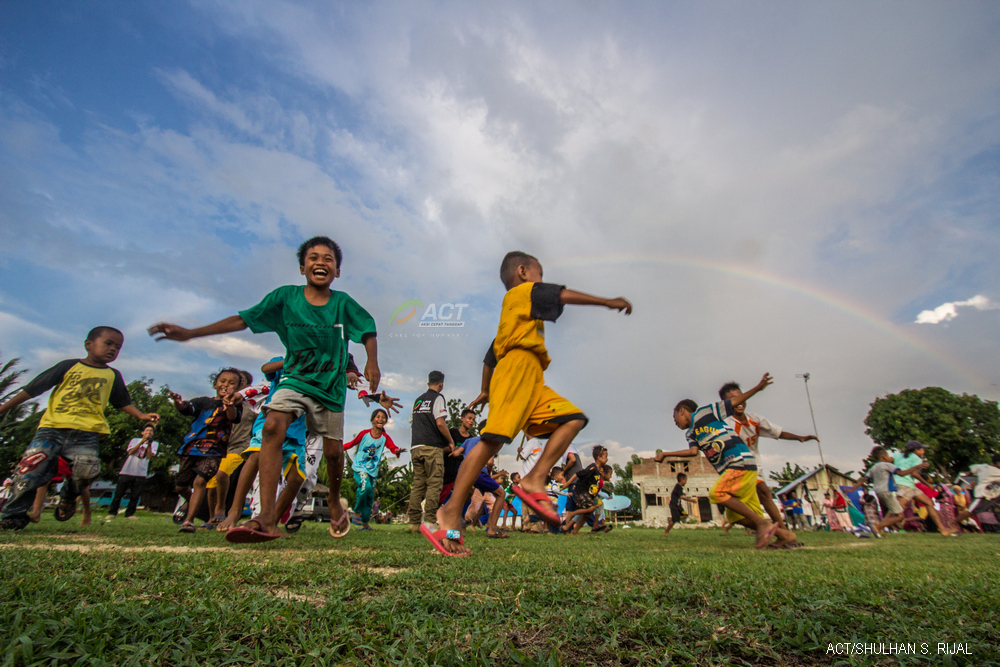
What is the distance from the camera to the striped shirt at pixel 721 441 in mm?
6207

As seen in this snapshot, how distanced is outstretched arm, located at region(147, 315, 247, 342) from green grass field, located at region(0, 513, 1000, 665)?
6.61ft

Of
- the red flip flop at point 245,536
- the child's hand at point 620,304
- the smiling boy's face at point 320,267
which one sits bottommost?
the red flip flop at point 245,536

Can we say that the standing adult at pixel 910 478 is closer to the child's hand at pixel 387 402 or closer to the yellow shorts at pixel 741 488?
the yellow shorts at pixel 741 488

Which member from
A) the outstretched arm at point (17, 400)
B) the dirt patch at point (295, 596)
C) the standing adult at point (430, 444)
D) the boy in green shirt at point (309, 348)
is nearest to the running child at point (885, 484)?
the standing adult at point (430, 444)

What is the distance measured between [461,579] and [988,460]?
4771 cm

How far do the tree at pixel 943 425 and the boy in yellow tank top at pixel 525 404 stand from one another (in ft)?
146

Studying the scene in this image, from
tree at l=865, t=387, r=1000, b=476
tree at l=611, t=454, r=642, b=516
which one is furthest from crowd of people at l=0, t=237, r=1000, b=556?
tree at l=611, t=454, r=642, b=516

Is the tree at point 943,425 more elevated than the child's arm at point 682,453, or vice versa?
the tree at point 943,425

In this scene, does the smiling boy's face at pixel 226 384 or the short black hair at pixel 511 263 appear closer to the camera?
the short black hair at pixel 511 263

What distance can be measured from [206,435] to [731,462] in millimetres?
6769

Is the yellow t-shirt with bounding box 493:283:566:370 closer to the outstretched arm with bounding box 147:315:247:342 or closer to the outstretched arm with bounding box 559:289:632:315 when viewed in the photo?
the outstretched arm with bounding box 559:289:632:315

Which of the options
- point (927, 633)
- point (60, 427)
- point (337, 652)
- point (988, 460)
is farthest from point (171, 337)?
point (988, 460)

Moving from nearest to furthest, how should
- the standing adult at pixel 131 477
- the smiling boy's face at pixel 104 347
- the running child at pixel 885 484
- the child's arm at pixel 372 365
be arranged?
the child's arm at pixel 372 365, the smiling boy's face at pixel 104 347, the running child at pixel 885 484, the standing adult at pixel 131 477

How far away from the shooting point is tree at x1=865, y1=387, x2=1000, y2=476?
36469mm
